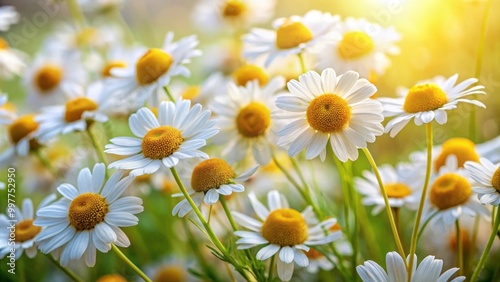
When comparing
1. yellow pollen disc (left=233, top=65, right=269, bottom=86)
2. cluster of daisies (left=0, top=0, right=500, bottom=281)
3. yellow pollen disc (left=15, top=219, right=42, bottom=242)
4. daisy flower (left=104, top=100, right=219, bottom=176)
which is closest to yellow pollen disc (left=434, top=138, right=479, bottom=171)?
cluster of daisies (left=0, top=0, right=500, bottom=281)

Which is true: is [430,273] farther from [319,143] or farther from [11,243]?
[11,243]

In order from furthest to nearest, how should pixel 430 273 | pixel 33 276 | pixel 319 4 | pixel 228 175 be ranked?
1. pixel 319 4
2. pixel 33 276
3. pixel 228 175
4. pixel 430 273

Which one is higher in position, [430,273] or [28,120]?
[28,120]

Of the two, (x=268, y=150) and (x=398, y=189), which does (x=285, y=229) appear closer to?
(x=268, y=150)

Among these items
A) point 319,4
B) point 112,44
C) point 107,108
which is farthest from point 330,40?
point 319,4

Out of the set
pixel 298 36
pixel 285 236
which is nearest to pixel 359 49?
pixel 298 36

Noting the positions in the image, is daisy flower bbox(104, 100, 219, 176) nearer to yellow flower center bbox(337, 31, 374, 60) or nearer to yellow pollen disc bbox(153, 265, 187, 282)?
yellow flower center bbox(337, 31, 374, 60)
